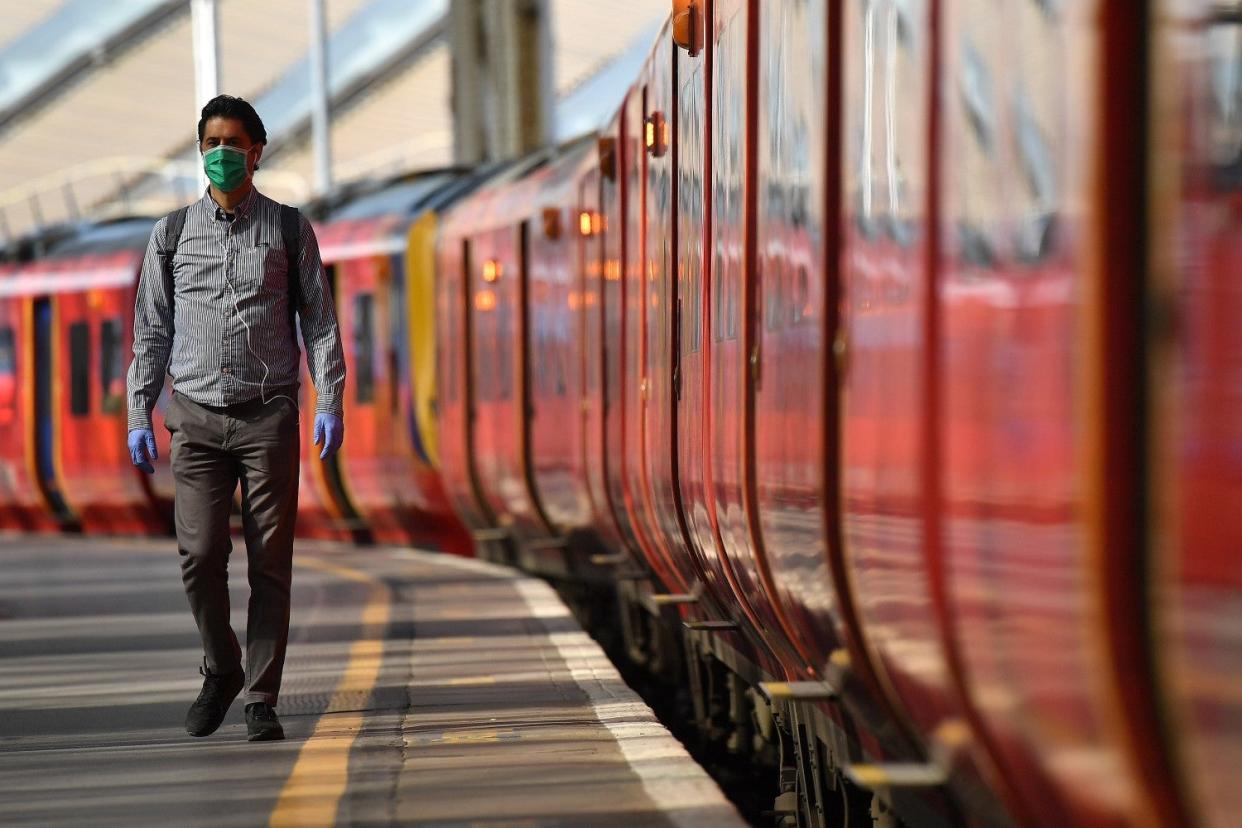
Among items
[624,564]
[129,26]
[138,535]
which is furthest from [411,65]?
[624,564]

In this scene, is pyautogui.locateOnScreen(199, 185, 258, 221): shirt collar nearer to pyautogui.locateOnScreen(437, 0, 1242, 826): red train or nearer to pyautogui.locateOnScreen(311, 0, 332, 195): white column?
pyautogui.locateOnScreen(437, 0, 1242, 826): red train

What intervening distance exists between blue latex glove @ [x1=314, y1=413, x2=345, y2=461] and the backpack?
312mm

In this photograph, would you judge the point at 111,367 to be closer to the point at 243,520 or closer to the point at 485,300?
the point at 485,300

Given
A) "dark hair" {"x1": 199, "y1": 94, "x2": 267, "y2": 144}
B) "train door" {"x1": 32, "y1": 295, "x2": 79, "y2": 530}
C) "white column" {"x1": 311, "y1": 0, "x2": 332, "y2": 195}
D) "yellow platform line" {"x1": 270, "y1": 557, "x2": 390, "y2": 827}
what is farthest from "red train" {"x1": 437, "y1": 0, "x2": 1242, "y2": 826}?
"white column" {"x1": 311, "y1": 0, "x2": 332, "y2": 195}

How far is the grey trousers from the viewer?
268 inches

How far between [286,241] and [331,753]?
1652 millimetres

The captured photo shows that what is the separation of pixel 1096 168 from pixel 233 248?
449 cm

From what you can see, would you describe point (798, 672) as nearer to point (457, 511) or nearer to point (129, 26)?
point (457, 511)

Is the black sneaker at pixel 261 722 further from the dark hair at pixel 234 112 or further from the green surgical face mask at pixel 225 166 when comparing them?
→ the dark hair at pixel 234 112

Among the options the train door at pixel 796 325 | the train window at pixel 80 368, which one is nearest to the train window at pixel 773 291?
the train door at pixel 796 325

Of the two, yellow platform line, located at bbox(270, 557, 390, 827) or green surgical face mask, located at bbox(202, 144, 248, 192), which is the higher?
green surgical face mask, located at bbox(202, 144, 248, 192)

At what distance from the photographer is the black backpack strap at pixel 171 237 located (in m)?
6.98

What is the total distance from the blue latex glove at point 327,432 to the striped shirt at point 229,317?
37mm

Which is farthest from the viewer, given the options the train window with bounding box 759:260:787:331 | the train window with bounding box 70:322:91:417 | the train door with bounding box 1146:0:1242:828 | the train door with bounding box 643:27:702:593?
the train window with bounding box 70:322:91:417
